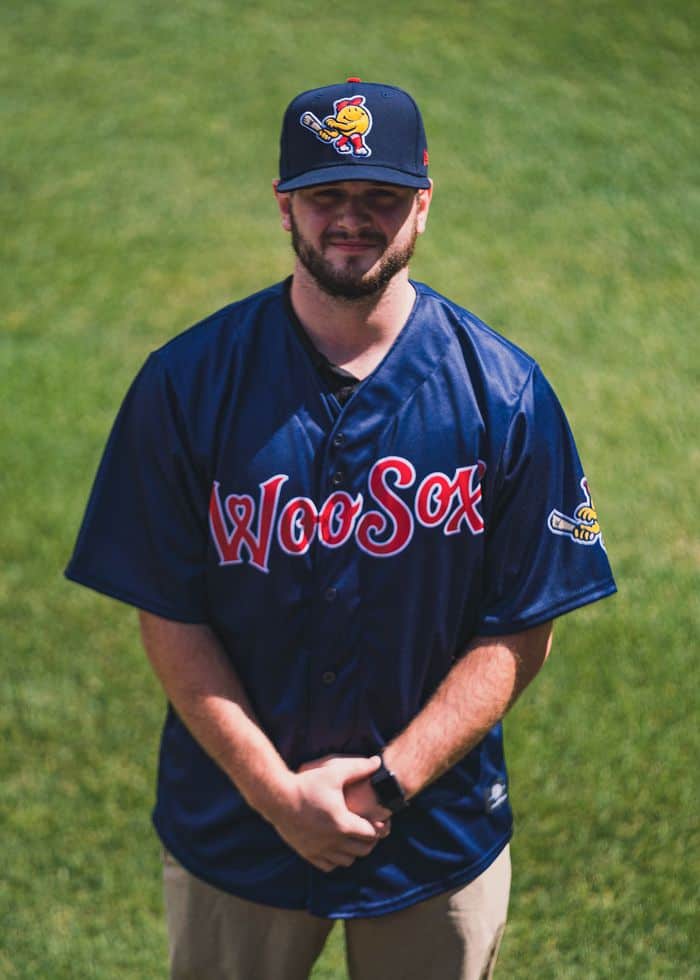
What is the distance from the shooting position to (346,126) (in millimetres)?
2623

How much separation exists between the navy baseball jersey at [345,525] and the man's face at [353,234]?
17cm

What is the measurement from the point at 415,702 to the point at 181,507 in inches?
25.2

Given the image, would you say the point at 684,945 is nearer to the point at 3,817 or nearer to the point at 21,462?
the point at 3,817

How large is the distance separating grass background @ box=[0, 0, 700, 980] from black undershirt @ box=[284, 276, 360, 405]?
2.07 m

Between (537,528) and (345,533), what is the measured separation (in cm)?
40

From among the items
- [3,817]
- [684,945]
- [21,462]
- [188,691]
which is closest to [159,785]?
[188,691]

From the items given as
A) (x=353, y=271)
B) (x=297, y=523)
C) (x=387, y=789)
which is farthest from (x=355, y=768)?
(x=353, y=271)

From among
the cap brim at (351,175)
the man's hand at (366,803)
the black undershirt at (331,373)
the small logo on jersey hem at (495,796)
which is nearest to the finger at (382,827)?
the man's hand at (366,803)

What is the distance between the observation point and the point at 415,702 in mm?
2762

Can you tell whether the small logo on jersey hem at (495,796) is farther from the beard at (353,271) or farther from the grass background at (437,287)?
the grass background at (437,287)

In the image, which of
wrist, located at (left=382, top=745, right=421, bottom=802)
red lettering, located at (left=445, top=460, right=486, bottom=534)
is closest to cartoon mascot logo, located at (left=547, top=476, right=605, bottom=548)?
red lettering, located at (left=445, top=460, right=486, bottom=534)

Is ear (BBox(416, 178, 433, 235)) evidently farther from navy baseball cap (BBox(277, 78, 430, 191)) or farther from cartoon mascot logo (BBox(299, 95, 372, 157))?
cartoon mascot logo (BBox(299, 95, 372, 157))

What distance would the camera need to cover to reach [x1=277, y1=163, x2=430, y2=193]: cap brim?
101 inches

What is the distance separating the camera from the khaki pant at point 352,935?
289 centimetres
